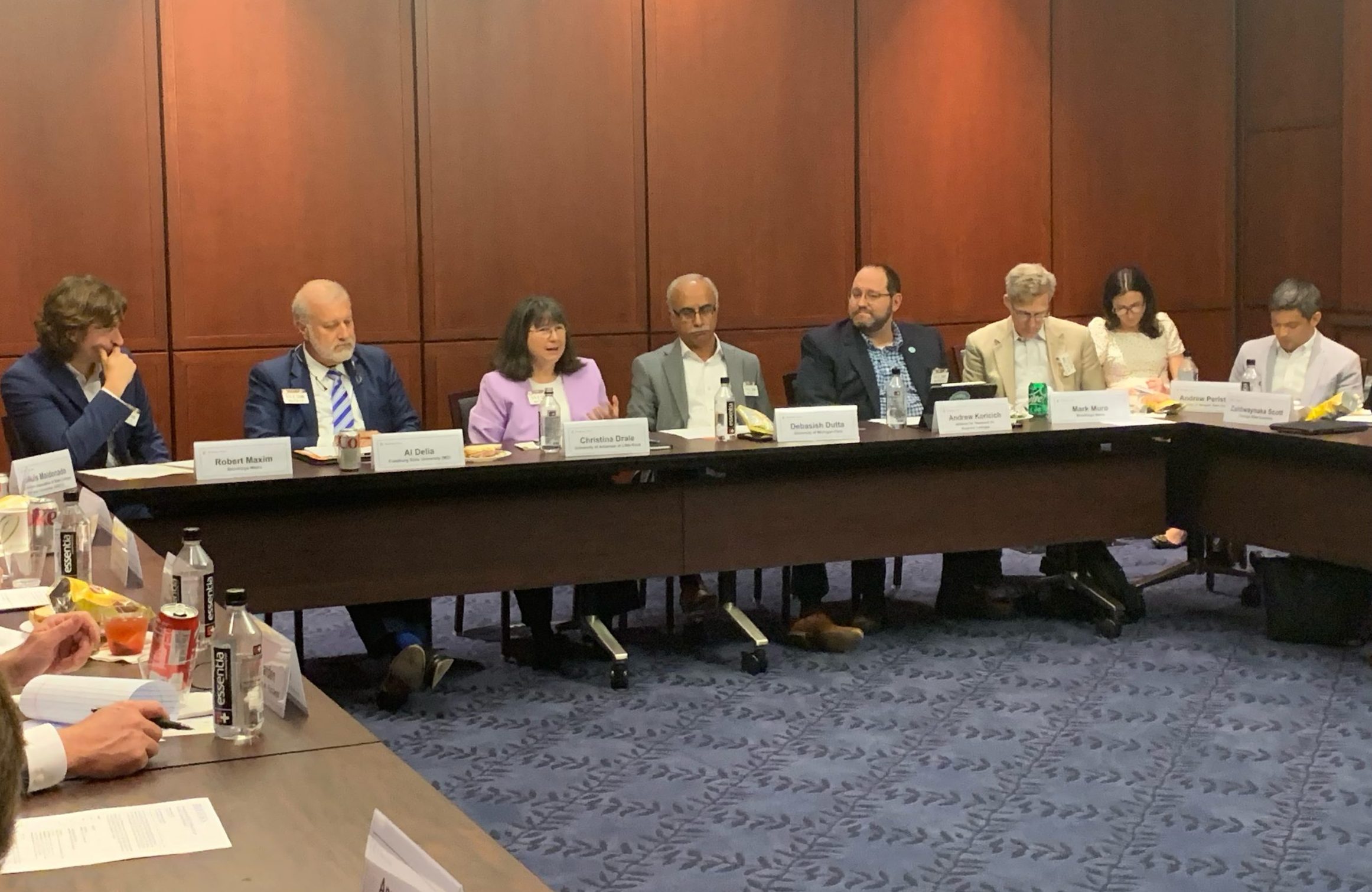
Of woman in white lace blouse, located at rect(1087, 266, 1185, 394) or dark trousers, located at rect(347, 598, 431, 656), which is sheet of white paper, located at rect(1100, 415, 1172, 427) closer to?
woman in white lace blouse, located at rect(1087, 266, 1185, 394)

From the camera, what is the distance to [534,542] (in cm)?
484

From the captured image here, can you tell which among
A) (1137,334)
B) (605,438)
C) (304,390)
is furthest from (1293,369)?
(304,390)

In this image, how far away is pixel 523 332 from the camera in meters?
5.48

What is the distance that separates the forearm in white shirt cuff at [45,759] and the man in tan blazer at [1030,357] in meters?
4.63

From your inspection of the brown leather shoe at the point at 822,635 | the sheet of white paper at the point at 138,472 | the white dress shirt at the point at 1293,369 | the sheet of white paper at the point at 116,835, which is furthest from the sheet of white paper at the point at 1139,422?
the sheet of white paper at the point at 116,835

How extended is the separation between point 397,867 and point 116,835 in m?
0.68

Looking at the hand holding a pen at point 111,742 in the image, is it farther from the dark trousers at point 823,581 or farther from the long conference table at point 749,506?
the dark trousers at point 823,581

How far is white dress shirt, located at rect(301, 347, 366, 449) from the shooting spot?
521cm

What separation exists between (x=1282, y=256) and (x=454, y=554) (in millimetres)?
5338

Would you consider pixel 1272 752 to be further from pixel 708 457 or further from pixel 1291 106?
pixel 1291 106

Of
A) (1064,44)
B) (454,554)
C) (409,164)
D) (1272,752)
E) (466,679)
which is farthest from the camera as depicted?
(1064,44)

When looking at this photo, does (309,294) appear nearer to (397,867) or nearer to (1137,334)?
(1137,334)

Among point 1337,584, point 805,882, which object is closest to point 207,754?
point 805,882

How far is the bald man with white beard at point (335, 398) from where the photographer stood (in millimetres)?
4918
